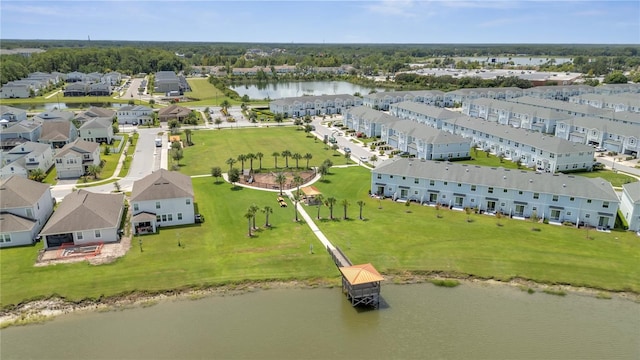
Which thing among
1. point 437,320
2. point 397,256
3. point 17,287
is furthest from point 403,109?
point 17,287

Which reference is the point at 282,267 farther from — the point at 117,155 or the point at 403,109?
the point at 403,109

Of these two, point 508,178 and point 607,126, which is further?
point 607,126

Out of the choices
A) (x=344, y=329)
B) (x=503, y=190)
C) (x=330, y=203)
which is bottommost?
(x=344, y=329)

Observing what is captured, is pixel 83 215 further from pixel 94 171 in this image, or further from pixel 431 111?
pixel 431 111

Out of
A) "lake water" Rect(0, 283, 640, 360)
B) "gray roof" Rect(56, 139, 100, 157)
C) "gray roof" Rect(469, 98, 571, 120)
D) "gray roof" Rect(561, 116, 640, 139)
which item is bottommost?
"lake water" Rect(0, 283, 640, 360)

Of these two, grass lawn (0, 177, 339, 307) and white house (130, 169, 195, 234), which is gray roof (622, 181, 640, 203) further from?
white house (130, 169, 195, 234)

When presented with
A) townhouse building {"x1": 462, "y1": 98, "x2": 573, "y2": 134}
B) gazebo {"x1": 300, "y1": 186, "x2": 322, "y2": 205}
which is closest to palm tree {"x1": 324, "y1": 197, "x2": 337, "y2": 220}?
gazebo {"x1": 300, "y1": 186, "x2": 322, "y2": 205}

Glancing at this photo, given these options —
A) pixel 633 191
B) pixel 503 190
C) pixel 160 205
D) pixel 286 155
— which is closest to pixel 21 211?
pixel 160 205
